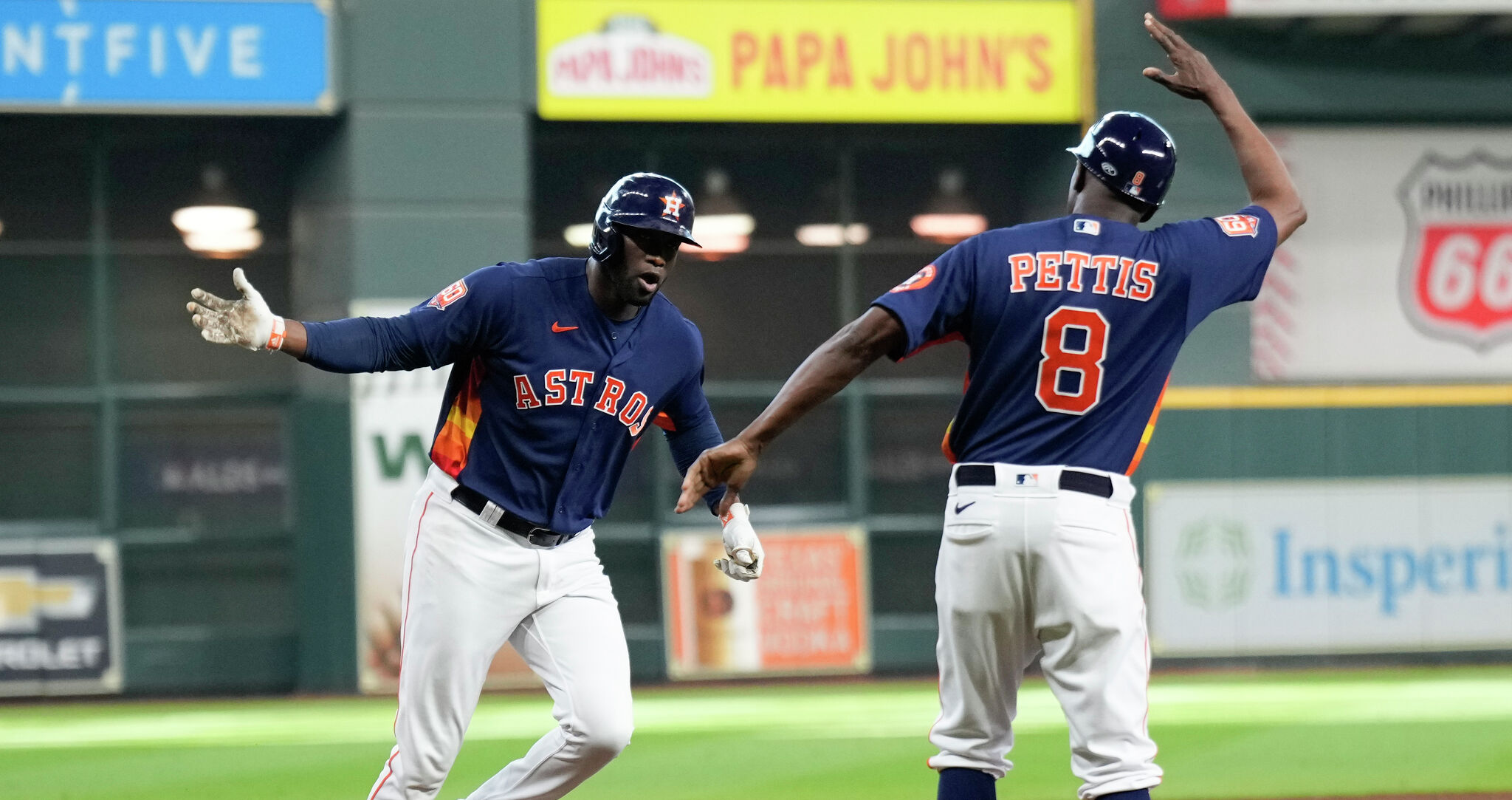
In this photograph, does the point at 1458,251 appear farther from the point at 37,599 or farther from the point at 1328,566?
the point at 37,599

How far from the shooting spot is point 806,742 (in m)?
8.12

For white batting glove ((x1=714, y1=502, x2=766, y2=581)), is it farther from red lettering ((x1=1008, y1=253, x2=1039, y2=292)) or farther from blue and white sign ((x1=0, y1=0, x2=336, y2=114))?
blue and white sign ((x1=0, y1=0, x2=336, y2=114))

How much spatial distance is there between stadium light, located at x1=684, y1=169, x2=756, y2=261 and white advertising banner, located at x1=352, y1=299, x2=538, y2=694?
6.83 feet

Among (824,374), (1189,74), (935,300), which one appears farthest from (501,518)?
(1189,74)

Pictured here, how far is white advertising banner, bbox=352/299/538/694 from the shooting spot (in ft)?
32.4

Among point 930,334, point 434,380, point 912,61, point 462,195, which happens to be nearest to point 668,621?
point 434,380

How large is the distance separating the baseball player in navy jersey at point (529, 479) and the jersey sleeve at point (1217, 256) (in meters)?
1.40

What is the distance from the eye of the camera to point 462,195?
1006cm

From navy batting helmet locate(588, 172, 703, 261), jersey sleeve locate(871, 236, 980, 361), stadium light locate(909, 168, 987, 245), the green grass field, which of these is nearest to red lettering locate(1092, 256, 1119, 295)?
jersey sleeve locate(871, 236, 980, 361)

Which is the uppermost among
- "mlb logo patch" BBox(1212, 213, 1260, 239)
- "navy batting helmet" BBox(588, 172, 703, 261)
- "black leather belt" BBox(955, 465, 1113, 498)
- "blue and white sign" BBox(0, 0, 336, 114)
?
"blue and white sign" BBox(0, 0, 336, 114)

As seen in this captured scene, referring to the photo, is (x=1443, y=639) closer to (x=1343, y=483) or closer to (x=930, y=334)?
(x=1343, y=483)

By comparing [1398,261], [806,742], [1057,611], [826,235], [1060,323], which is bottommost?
[806,742]

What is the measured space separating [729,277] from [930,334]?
22.5ft

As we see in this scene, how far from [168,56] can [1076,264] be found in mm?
7348
